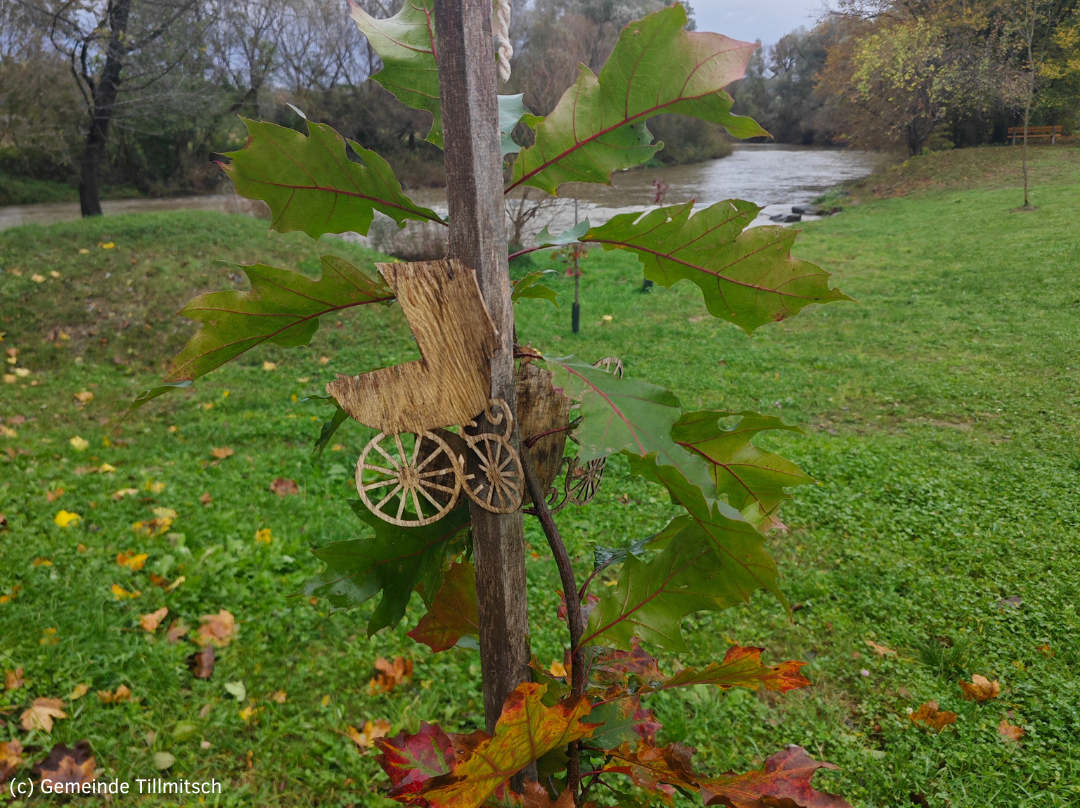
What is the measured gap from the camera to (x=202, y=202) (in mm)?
20016

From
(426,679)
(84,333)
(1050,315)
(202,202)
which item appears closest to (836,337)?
(1050,315)

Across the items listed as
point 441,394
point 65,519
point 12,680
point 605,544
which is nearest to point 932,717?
point 605,544

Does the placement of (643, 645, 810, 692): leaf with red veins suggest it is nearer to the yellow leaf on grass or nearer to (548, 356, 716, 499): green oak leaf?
(548, 356, 716, 499): green oak leaf

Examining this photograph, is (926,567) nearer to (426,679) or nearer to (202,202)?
(426,679)

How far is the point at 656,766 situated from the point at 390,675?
1.93 m

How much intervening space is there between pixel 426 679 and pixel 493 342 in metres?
2.17

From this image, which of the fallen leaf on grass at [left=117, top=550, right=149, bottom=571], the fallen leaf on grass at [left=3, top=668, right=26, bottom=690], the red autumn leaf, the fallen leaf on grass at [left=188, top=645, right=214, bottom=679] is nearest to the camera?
the red autumn leaf

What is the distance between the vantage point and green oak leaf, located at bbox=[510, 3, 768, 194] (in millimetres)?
741

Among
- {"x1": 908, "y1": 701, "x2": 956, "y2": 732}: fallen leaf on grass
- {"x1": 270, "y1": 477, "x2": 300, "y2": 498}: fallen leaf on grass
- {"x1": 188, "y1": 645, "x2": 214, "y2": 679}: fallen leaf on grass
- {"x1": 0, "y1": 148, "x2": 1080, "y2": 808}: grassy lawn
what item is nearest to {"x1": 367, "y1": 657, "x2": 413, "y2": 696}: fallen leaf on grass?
{"x1": 0, "y1": 148, "x2": 1080, "y2": 808}: grassy lawn

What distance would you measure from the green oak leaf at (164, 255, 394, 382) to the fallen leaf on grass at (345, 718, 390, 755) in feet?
6.06

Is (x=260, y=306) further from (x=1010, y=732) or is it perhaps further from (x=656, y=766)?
(x=1010, y=732)

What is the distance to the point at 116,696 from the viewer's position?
2.31 metres

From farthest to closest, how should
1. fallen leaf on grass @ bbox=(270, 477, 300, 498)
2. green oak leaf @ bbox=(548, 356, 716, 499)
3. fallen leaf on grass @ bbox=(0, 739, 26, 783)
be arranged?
fallen leaf on grass @ bbox=(270, 477, 300, 498), fallen leaf on grass @ bbox=(0, 739, 26, 783), green oak leaf @ bbox=(548, 356, 716, 499)

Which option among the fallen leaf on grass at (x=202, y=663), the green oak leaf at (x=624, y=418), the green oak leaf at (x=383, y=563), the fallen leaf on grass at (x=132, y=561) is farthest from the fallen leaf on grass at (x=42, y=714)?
the green oak leaf at (x=624, y=418)
